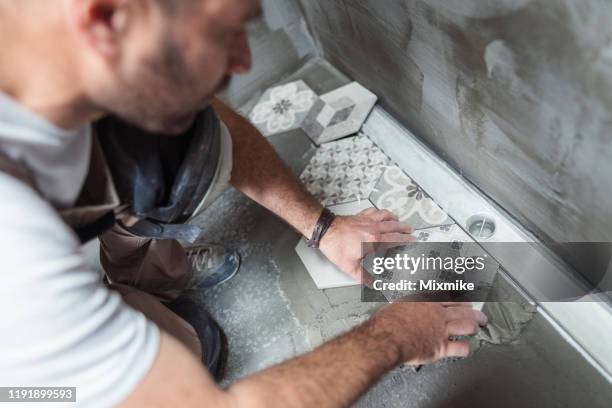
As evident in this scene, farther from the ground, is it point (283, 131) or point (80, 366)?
point (80, 366)

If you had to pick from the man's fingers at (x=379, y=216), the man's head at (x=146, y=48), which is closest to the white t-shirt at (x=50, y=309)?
the man's head at (x=146, y=48)

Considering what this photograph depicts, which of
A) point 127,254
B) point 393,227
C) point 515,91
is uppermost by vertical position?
point 515,91

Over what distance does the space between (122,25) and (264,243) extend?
91 centimetres

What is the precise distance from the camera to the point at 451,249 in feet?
3.79

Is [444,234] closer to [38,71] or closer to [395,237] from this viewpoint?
[395,237]

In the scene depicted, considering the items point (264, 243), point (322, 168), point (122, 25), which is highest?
point (122, 25)

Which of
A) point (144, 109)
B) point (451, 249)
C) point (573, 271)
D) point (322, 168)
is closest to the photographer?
point (144, 109)

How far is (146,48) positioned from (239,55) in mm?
141

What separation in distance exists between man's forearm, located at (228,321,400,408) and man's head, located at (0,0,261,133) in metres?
0.40

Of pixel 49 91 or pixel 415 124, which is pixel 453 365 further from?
pixel 49 91

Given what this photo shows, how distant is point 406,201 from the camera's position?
127 centimetres

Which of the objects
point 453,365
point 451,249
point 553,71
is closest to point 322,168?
point 451,249

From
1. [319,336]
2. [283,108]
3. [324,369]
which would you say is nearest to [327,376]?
[324,369]

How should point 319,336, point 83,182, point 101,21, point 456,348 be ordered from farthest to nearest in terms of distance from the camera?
point 319,336, point 456,348, point 83,182, point 101,21
